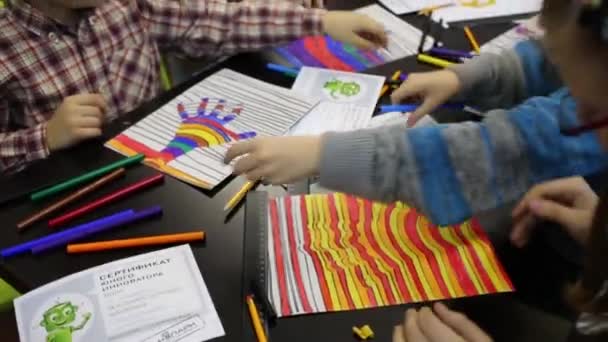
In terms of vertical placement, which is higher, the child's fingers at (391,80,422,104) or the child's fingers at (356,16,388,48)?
the child's fingers at (356,16,388,48)

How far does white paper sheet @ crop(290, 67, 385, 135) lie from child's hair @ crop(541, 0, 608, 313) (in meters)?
0.45

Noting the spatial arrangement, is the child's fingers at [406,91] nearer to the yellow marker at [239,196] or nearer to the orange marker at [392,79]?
the orange marker at [392,79]

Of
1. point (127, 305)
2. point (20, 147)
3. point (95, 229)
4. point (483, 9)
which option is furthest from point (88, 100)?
point (483, 9)

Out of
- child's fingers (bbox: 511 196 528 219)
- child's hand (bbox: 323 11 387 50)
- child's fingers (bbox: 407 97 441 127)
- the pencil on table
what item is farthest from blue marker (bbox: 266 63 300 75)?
child's fingers (bbox: 511 196 528 219)

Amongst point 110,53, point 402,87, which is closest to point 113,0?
point 110,53

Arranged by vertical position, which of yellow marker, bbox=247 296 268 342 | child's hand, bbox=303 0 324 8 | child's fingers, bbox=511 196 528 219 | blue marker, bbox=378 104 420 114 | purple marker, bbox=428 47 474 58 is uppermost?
child's hand, bbox=303 0 324 8

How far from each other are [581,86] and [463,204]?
0.24 meters

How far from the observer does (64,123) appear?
890 millimetres

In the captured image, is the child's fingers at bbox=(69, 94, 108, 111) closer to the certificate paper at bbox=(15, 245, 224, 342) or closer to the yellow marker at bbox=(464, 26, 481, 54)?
the certificate paper at bbox=(15, 245, 224, 342)

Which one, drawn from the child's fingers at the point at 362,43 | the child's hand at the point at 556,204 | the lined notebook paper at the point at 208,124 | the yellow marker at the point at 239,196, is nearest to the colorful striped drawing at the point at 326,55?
the child's fingers at the point at 362,43

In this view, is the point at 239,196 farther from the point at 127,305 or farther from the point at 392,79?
the point at 392,79

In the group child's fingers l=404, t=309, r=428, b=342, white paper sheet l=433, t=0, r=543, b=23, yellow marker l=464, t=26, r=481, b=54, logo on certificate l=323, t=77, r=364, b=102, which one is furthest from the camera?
white paper sheet l=433, t=0, r=543, b=23

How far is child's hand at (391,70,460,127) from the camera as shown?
0.88 m

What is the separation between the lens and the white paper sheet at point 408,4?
1208mm
